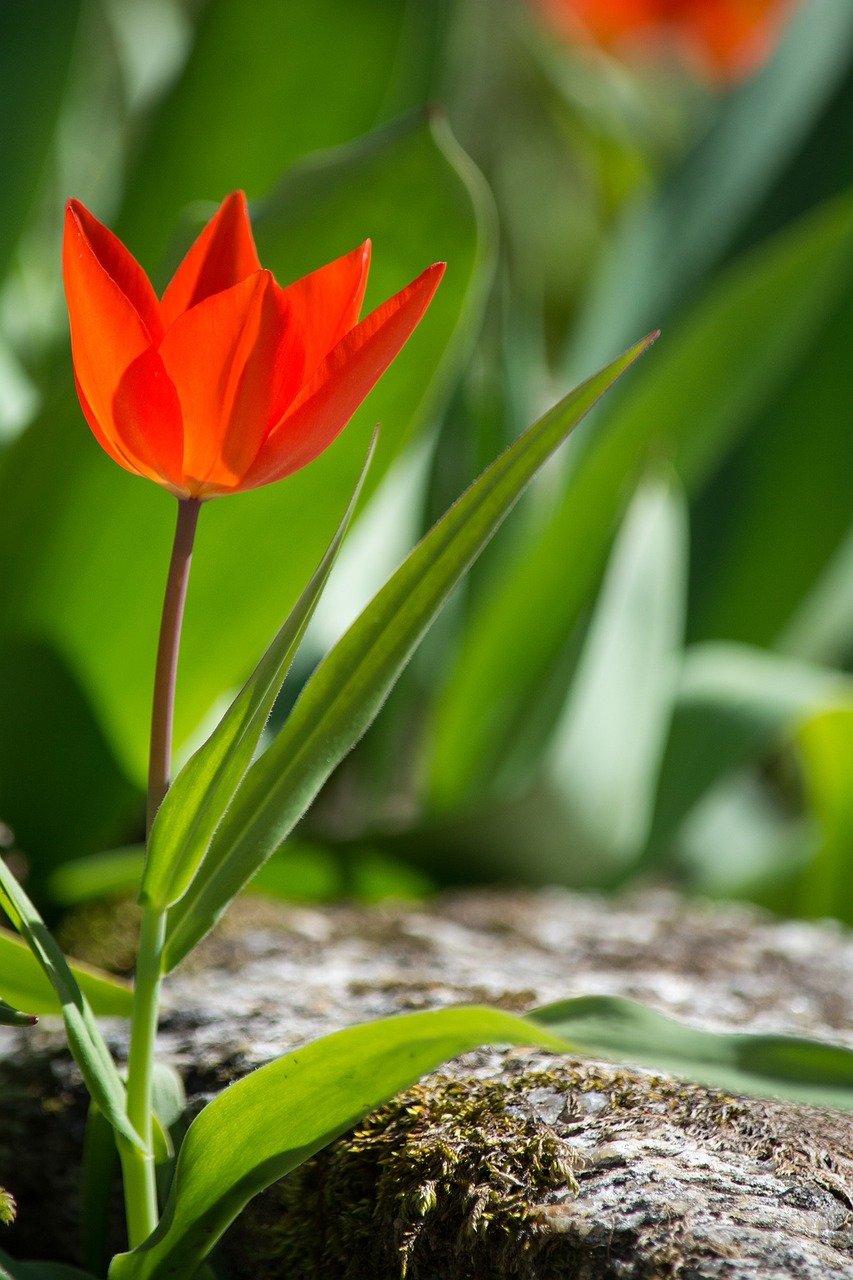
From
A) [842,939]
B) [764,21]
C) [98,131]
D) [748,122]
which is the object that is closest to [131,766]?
[842,939]

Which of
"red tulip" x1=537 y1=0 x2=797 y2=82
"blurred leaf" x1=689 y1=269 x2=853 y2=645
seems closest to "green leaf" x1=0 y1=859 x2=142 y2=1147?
"blurred leaf" x1=689 y1=269 x2=853 y2=645

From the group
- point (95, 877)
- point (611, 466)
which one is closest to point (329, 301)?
point (95, 877)

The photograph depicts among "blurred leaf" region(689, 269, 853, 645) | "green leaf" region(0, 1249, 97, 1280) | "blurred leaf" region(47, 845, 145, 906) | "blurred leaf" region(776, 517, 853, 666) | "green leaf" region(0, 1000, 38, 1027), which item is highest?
"blurred leaf" region(689, 269, 853, 645)

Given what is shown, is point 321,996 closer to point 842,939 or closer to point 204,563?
point 204,563

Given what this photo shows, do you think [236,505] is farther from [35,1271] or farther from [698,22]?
[698,22]

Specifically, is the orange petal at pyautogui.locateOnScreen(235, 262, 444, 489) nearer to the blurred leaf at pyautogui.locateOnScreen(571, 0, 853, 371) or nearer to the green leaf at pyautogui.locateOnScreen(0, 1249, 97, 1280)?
the green leaf at pyautogui.locateOnScreen(0, 1249, 97, 1280)

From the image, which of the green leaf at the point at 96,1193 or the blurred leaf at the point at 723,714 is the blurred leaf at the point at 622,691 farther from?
the green leaf at the point at 96,1193

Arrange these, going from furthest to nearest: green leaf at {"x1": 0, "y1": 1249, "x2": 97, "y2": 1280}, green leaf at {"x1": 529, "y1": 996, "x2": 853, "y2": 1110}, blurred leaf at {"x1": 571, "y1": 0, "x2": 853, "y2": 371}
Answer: blurred leaf at {"x1": 571, "y1": 0, "x2": 853, "y2": 371} → green leaf at {"x1": 0, "y1": 1249, "x2": 97, "y2": 1280} → green leaf at {"x1": 529, "y1": 996, "x2": 853, "y2": 1110}
